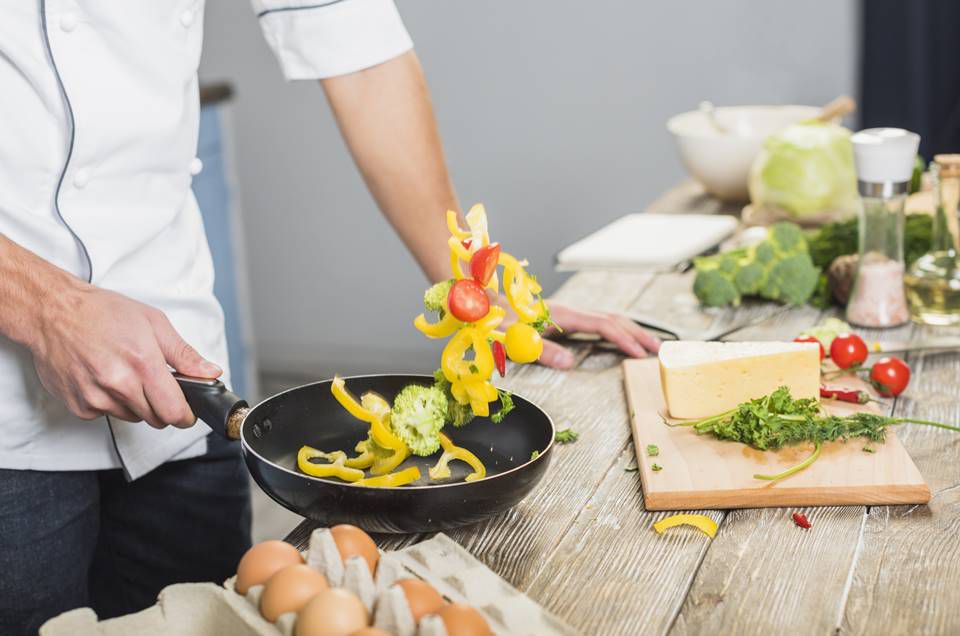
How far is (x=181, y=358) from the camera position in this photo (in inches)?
39.5

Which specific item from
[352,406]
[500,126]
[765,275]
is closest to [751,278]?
[765,275]

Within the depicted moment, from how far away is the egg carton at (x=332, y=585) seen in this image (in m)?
0.74

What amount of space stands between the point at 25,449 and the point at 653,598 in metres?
0.70

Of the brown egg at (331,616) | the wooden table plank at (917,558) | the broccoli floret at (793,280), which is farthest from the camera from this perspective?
the broccoli floret at (793,280)

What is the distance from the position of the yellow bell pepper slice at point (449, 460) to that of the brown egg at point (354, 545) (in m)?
0.22

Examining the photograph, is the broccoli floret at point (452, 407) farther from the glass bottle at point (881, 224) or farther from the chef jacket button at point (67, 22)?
the glass bottle at point (881, 224)

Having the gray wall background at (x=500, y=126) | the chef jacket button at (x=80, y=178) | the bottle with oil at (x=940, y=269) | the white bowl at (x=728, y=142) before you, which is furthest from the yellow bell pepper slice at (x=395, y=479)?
the gray wall background at (x=500, y=126)

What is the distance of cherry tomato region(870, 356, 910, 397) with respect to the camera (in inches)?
50.2

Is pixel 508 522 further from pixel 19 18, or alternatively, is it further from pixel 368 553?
pixel 19 18

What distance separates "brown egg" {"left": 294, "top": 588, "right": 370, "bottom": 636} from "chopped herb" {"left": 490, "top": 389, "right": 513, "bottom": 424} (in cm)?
31

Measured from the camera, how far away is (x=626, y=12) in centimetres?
338

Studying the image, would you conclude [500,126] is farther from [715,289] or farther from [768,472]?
[768,472]

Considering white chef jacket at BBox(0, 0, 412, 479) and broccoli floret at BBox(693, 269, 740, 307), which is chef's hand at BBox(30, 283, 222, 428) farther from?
broccoli floret at BBox(693, 269, 740, 307)

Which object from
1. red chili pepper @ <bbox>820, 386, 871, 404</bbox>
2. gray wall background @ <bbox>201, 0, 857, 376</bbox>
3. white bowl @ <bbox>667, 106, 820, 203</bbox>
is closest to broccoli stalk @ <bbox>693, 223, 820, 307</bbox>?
red chili pepper @ <bbox>820, 386, 871, 404</bbox>
